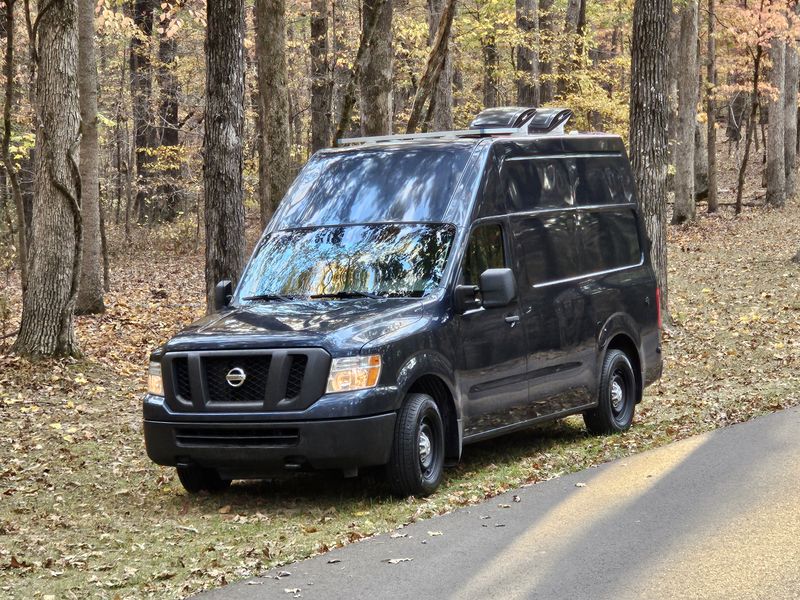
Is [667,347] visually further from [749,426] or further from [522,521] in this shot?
[522,521]

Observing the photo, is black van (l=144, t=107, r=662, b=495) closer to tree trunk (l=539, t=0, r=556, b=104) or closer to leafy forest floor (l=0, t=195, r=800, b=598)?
leafy forest floor (l=0, t=195, r=800, b=598)

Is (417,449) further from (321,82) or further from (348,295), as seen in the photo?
(321,82)

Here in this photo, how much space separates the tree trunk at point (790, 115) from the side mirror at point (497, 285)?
32899 millimetres

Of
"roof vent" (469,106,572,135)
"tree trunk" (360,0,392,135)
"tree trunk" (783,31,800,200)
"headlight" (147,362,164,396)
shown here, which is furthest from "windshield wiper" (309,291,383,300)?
"tree trunk" (783,31,800,200)

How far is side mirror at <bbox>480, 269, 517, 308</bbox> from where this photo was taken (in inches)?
342

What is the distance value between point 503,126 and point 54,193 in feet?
22.0

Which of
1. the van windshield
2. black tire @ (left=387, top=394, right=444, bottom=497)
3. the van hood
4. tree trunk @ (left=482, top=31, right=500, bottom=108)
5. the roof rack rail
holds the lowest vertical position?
black tire @ (left=387, top=394, right=444, bottom=497)

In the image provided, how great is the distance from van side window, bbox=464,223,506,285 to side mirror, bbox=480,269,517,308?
0.40m

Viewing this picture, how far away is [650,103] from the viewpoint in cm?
1677

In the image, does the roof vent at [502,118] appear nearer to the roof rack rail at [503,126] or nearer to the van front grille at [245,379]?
the roof rack rail at [503,126]

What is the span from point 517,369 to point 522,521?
86.5 inches

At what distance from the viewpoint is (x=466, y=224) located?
9180 mm

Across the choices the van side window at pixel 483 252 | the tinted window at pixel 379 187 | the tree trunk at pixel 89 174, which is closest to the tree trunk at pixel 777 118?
the tree trunk at pixel 89 174

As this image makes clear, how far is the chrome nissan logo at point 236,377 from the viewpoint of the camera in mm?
7957
